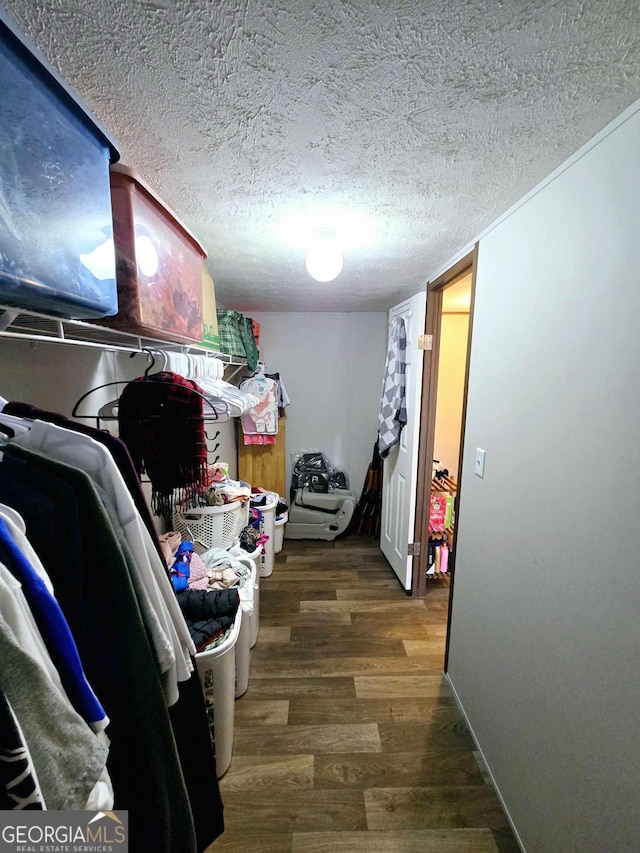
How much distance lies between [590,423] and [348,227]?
3.59ft

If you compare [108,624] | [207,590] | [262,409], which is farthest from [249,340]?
[108,624]

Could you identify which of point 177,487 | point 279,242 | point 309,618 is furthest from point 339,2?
point 309,618

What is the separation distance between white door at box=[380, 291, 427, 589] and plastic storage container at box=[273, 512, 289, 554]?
2.95 feet

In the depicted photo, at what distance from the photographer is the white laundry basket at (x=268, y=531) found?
8.12 feet

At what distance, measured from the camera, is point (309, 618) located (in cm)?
212

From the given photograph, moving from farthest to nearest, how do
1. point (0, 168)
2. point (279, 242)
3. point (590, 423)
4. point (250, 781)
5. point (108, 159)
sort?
1. point (279, 242)
2. point (250, 781)
3. point (590, 423)
4. point (108, 159)
5. point (0, 168)

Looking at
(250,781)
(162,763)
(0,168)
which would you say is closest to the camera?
(0,168)

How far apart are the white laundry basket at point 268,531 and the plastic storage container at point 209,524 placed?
72 cm

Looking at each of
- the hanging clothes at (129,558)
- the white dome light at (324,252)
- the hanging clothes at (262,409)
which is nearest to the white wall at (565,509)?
the white dome light at (324,252)

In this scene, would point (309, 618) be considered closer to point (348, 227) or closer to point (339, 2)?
point (348, 227)

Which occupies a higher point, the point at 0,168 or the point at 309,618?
the point at 0,168

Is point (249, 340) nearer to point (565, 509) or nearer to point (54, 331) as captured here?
point (54, 331)

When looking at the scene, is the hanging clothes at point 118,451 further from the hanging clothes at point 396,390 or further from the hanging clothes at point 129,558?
the hanging clothes at point 396,390

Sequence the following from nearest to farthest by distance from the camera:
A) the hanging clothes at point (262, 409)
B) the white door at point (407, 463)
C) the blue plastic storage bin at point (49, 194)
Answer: the blue plastic storage bin at point (49, 194)
the white door at point (407, 463)
the hanging clothes at point (262, 409)
